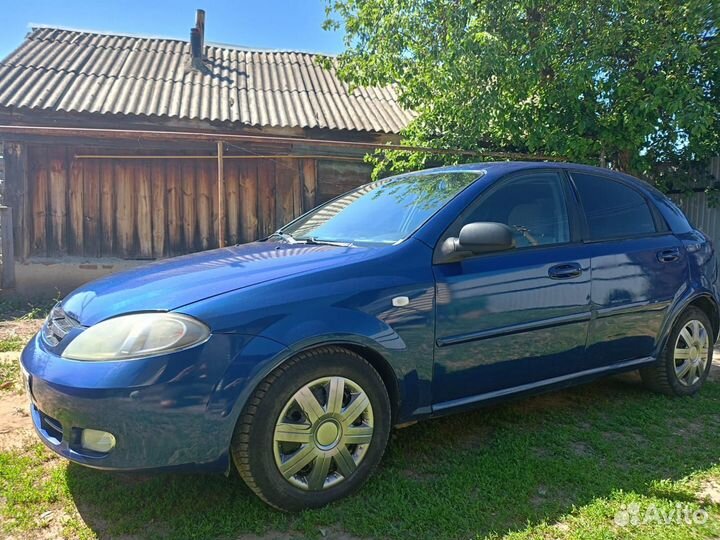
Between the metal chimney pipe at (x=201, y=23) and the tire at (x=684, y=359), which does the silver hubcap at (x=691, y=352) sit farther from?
the metal chimney pipe at (x=201, y=23)

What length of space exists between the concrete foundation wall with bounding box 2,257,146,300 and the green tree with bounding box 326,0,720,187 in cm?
472

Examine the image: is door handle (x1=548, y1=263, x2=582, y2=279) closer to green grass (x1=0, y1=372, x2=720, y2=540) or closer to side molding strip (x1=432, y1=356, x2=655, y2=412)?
side molding strip (x1=432, y1=356, x2=655, y2=412)

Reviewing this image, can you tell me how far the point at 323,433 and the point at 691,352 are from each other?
117 inches

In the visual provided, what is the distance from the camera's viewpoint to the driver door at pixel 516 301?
8.83 feet

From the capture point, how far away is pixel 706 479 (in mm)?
2717

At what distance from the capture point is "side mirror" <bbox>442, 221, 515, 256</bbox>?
2.64 metres

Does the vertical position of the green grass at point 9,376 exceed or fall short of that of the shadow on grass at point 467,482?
it falls short

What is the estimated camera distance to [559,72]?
635 centimetres

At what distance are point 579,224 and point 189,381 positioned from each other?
2481 mm

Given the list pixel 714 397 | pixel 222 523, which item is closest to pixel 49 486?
pixel 222 523

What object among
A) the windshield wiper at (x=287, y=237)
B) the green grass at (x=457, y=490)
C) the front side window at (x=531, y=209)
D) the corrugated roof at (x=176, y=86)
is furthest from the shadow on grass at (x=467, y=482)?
the corrugated roof at (x=176, y=86)

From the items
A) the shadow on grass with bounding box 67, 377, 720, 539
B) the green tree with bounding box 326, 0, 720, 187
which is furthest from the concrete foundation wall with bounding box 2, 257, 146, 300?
the shadow on grass with bounding box 67, 377, 720, 539

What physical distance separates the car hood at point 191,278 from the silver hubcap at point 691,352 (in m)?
2.59

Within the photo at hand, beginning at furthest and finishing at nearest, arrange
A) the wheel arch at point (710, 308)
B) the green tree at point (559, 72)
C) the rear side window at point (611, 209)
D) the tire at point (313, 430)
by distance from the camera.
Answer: the green tree at point (559, 72), the wheel arch at point (710, 308), the rear side window at point (611, 209), the tire at point (313, 430)
